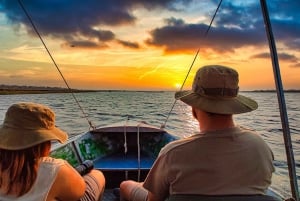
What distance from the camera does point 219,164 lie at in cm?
175

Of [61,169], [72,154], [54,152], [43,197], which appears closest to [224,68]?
[61,169]

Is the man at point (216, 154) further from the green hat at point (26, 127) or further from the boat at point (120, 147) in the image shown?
the boat at point (120, 147)

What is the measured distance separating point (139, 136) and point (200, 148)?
418 cm

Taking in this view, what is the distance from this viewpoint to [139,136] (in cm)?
593

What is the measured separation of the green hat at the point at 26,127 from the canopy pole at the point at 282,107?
1475mm

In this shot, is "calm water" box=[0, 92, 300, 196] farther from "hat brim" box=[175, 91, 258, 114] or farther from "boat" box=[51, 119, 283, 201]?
"hat brim" box=[175, 91, 258, 114]

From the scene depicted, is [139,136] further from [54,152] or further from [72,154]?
[54,152]

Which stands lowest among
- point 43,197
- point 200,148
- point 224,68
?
point 43,197

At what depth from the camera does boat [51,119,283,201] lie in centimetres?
493

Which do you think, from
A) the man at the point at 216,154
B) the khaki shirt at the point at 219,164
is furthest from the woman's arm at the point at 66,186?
the khaki shirt at the point at 219,164

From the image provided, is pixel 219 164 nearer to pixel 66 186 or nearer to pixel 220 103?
pixel 220 103

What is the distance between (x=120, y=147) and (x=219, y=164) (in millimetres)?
4319

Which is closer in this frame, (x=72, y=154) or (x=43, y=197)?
(x=43, y=197)

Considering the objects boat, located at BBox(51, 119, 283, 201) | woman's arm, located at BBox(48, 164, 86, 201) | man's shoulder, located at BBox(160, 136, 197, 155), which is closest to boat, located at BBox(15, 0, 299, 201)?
boat, located at BBox(51, 119, 283, 201)
